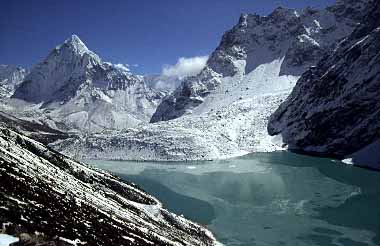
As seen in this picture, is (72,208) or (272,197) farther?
(272,197)

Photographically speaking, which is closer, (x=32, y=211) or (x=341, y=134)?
(x=32, y=211)

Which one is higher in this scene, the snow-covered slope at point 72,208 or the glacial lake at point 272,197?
the snow-covered slope at point 72,208

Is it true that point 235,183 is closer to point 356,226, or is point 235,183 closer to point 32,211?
point 356,226

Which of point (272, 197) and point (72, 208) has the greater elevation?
point (72, 208)

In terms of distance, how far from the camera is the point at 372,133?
170m

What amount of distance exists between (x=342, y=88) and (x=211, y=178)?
89.2m

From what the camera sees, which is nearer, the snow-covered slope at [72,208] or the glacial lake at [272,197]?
the snow-covered slope at [72,208]

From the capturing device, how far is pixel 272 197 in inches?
4422

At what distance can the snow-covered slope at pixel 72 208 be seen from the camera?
3356cm

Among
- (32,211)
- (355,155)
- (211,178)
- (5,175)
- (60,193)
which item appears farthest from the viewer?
(355,155)

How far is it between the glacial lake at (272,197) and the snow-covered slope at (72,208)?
14999mm

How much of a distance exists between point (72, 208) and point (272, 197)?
7291cm

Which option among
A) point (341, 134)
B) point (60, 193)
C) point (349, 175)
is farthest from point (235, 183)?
point (60, 193)

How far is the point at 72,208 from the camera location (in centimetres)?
4888
